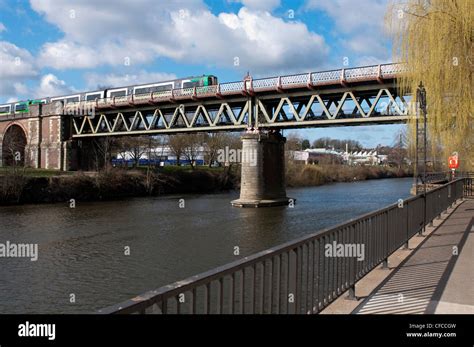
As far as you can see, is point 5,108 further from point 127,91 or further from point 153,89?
point 153,89

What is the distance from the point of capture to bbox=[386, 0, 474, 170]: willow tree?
12.6 meters

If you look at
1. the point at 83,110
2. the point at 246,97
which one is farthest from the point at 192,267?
the point at 83,110

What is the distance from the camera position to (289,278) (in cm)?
501

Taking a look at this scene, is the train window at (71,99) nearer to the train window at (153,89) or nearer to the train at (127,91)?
the train at (127,91)

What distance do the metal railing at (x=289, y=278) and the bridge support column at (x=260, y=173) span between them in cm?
3022

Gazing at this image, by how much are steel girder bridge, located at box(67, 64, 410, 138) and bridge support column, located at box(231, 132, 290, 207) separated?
147 centimetres

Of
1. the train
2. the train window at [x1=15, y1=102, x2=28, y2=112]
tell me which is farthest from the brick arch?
the train

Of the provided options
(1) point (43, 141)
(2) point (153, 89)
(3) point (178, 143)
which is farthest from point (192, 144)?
(2) point (153, 89)

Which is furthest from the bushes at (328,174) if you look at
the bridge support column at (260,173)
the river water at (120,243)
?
the river water at (120,243)

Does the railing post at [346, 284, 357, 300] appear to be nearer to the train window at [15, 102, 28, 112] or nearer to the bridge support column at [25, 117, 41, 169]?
the bridge support column at [25, 117, 41, 169]

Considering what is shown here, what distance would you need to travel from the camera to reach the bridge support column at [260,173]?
130 ft

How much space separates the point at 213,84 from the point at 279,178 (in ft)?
37.0

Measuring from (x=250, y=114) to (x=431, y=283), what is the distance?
33.9 meters
